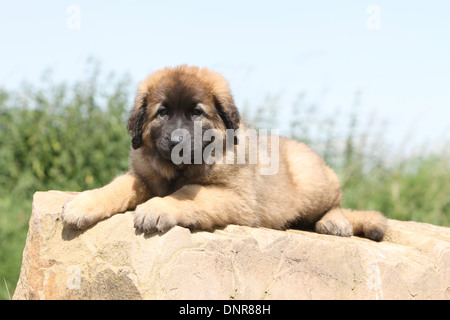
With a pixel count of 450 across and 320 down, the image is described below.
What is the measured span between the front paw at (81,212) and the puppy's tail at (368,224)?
97.6 inches

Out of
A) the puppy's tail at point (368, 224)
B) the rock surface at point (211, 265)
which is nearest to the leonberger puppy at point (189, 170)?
the rock surface at point (211, 265)

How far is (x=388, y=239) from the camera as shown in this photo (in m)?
5.05

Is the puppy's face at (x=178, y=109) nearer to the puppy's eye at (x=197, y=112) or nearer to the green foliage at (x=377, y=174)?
the puppy's eye at (x=197, y=112)

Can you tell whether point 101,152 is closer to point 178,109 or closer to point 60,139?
point 60,139

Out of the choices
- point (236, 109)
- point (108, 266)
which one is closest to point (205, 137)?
point (236, 109)

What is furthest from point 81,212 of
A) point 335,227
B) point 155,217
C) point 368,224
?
point 368,224

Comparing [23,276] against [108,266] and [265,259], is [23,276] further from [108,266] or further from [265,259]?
[265,259]

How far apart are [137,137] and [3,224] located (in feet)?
11.9

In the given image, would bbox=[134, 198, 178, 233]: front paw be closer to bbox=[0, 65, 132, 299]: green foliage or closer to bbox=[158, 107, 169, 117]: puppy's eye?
bbox=[158, 107, 169, 117]: puppy's eye

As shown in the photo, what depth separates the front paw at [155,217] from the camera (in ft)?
11.4

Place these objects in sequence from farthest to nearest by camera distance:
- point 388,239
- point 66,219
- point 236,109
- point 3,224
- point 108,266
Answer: point 3,224 → point 388,239 → point 236,109 → point 66,219 → point 108,266

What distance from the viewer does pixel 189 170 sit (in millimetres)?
4047

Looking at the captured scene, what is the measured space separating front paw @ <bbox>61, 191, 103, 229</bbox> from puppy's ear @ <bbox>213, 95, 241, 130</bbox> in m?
1.17

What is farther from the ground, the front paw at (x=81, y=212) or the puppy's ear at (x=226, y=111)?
the puppy's ear at (x=226, y=111)
